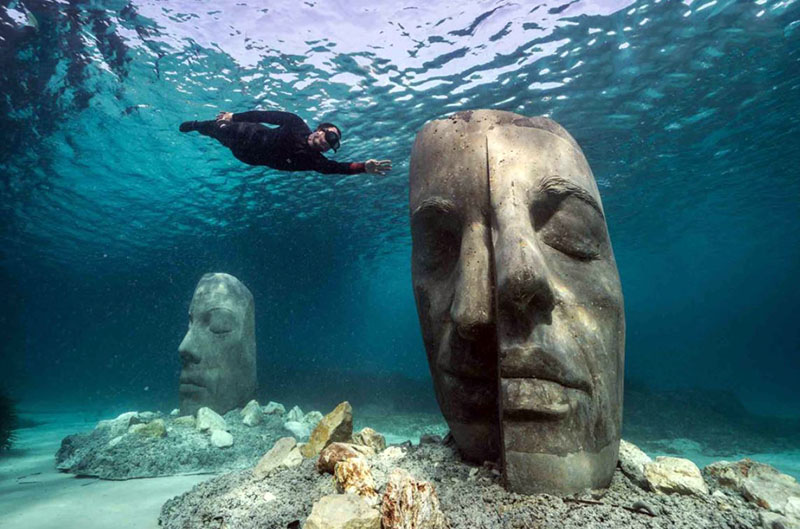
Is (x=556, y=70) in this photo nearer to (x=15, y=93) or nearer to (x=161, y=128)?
(x=161, y=128)

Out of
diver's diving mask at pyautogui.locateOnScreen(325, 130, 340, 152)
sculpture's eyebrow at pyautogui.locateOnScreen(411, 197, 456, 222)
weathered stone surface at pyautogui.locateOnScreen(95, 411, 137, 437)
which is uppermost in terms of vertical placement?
diver's diving mask at pyautogui.locateOnScreen(325, 130, 340, 152)

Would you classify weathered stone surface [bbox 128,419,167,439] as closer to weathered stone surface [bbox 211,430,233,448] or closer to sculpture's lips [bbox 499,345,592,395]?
A: weathered stone surface [bbox 211,430,233,448]

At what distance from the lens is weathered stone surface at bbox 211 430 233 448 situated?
20.6ft

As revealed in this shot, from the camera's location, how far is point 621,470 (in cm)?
272

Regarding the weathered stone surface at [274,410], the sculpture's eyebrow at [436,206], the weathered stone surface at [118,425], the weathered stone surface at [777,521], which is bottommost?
the weathered stone surface at [274,410]

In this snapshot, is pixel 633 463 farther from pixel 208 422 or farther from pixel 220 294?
pixel 220 294

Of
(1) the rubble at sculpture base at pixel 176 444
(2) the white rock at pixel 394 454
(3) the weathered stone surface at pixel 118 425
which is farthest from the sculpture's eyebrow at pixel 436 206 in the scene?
(3) the weathered stone surface at pixel 118 425

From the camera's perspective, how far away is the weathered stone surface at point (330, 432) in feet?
11.7

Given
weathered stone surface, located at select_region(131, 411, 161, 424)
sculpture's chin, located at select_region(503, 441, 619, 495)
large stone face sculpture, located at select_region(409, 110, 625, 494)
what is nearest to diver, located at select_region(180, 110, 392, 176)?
large stone face sculpture, located at select_region(409, 110, 625, 494)

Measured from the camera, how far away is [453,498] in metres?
2.19

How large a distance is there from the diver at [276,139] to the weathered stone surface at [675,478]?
4571mm

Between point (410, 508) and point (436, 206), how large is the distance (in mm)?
1989

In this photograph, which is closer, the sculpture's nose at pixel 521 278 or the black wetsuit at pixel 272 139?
the sculpture's nose at pixel 521 278

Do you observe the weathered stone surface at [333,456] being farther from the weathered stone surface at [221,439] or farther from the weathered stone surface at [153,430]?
the weathered stone surface at [153,430]
